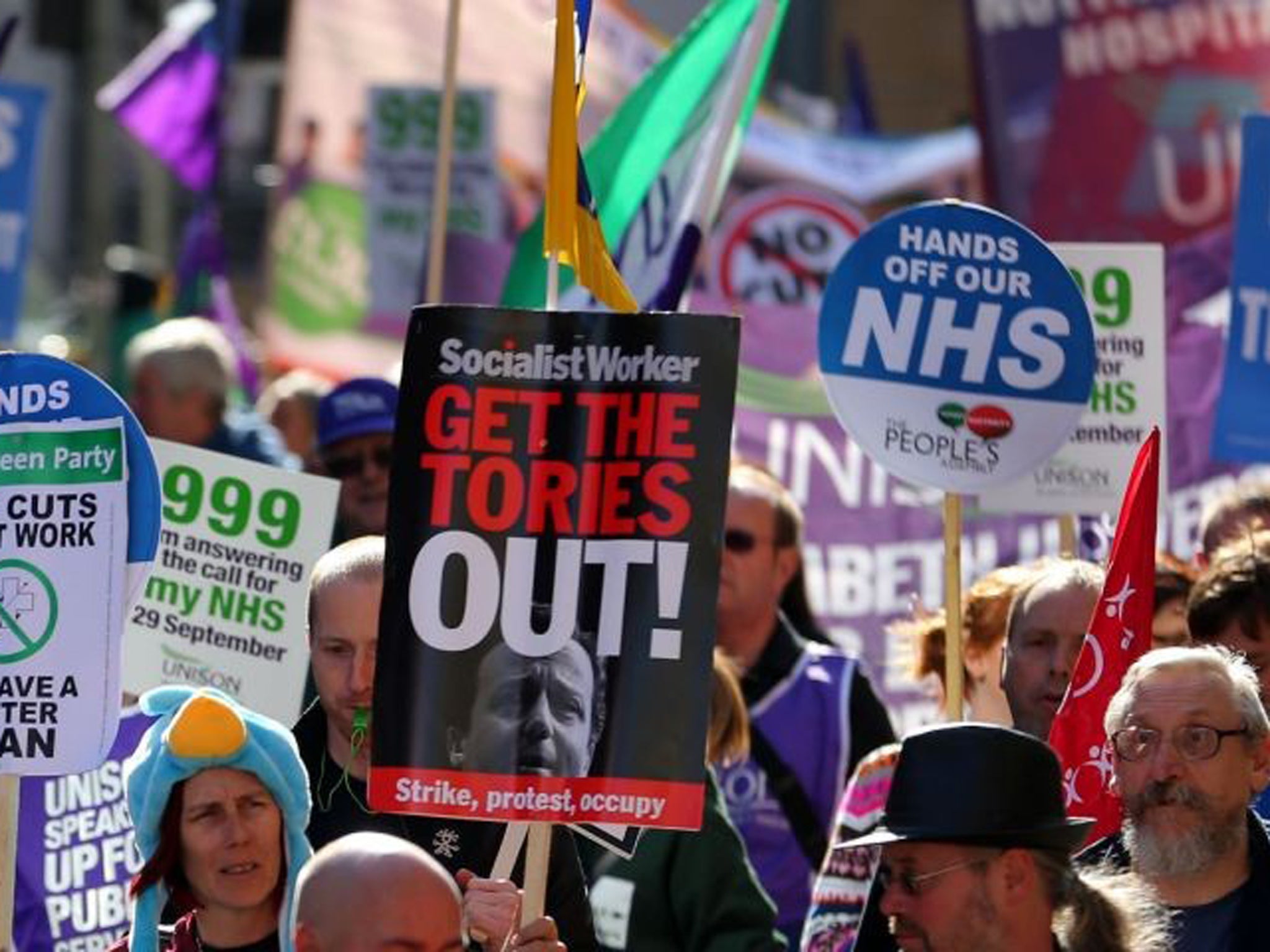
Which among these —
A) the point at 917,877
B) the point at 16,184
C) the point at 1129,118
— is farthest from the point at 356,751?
the point at 1129,118

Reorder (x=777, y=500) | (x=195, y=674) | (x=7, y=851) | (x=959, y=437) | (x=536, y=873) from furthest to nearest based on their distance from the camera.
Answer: (x=777, y=500) < (x=195, y=674) < (x=959, y=437) < (x=7, y=851) < (x=536, y=873)

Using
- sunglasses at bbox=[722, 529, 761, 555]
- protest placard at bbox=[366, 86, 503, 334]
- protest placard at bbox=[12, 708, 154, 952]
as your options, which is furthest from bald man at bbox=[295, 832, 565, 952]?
protest placard at bbox=[366, 86, 503, 334]

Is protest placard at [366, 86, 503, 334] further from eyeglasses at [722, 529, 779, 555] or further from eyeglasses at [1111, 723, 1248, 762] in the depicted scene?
eyeglasses at [1111, 723, 1248, 762]

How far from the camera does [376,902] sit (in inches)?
174

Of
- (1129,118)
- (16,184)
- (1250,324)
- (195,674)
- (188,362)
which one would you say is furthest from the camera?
(1129,118)

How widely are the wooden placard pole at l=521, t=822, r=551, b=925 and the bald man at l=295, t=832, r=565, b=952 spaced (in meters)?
0.87

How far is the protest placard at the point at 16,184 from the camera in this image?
11.6 meters

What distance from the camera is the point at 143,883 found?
18.7 feet

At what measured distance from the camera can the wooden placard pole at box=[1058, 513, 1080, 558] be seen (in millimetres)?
7758

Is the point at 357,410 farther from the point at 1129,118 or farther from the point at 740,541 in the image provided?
the point at 1129,118

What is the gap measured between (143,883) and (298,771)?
1.00 feet

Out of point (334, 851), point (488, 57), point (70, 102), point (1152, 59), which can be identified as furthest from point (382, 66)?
point (70, 102)

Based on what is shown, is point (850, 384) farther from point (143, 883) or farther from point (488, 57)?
point (488, 57)

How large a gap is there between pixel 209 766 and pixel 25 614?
1.72 ft
